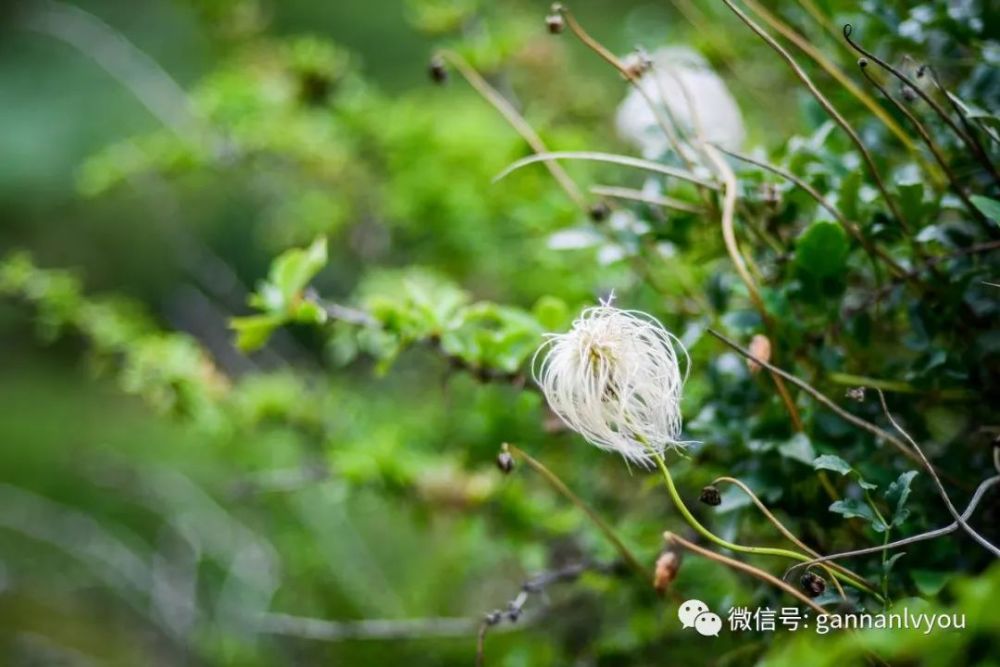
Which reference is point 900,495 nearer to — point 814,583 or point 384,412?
point 814,583

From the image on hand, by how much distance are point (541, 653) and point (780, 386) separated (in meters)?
0.27

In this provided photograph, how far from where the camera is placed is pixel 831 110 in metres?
0.34

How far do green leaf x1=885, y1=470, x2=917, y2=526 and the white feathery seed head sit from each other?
0.08m

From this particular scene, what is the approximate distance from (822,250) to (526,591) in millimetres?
186

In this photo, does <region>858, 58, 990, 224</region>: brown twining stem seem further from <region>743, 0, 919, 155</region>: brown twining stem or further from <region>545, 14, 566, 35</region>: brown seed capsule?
<region>545, 14, 566, 35</region>: brown seed capsule

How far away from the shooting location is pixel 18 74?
226 centimetres

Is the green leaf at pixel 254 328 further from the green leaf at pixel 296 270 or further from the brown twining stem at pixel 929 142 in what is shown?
the brown twining stem at pixel 929 142

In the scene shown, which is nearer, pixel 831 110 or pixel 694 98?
pixel 831 110

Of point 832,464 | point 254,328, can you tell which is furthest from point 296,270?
point 832,464

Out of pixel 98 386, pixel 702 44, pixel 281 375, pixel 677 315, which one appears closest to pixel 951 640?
pixel 677 315

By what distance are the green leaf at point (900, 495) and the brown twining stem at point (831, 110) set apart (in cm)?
12

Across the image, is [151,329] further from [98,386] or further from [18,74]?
[18,74]

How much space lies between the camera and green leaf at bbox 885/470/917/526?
1.00 ft

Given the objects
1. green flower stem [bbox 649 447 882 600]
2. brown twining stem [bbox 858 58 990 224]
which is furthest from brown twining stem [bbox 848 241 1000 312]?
green flower stem [bbox 649 447 882 600]
